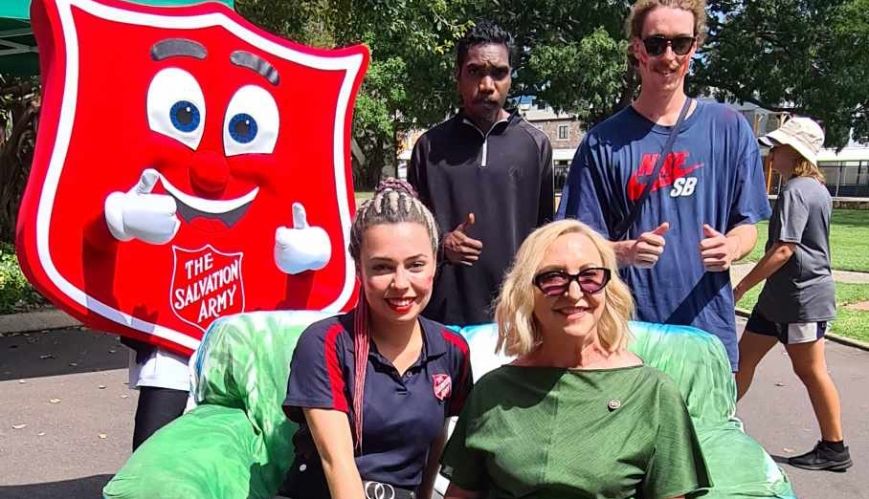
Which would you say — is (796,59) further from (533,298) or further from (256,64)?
(533,298)

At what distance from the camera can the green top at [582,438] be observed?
5.87ft

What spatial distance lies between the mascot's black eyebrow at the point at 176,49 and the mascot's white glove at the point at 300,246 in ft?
2.26

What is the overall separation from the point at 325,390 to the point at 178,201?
1.24m

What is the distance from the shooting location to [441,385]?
A: 2.08m

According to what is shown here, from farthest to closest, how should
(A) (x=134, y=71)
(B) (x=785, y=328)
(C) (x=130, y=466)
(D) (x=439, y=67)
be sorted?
(D) (x=439, y=67) < (B) (x=785, y=328) < (A) (x=134, y=71) < (C) (x=130, y=466)

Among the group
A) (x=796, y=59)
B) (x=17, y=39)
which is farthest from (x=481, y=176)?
(x=796, y=59)

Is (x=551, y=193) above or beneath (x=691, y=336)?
above

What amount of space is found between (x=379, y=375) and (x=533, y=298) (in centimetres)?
46

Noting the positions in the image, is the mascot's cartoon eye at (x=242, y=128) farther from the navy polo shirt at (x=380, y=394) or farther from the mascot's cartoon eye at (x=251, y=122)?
the navy polo shirt at (x=380, y=394)

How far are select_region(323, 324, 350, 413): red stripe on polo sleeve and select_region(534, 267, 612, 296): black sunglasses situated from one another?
568 mm

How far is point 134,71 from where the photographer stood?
8.93 ft

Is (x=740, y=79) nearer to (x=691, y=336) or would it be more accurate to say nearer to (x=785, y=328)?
(x=785, y=328)

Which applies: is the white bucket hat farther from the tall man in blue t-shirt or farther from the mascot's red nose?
the mascot's red nose

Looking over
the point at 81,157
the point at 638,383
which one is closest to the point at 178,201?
the point at 81,157
